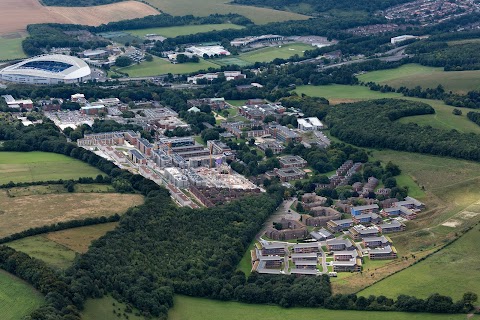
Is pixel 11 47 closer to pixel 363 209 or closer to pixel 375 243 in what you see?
pixel 363 209

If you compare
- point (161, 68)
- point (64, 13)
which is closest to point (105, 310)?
point (161, 68)

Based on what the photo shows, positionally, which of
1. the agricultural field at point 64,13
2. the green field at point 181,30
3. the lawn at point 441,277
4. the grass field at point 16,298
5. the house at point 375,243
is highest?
the grass field at point 16,298

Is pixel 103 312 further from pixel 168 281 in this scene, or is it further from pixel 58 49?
pixel 58 49

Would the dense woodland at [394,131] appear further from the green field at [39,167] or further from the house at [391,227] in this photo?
the green field at [39,167]

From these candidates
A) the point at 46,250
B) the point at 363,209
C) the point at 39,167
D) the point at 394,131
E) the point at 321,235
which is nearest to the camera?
the point at 46,250

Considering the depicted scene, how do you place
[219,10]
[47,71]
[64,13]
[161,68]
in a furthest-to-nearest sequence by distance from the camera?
[219,10] → [64,13] → [161,68] → [47,71]

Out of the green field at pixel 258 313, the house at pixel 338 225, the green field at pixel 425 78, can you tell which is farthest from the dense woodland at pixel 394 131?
the green field at pixel 258 313
